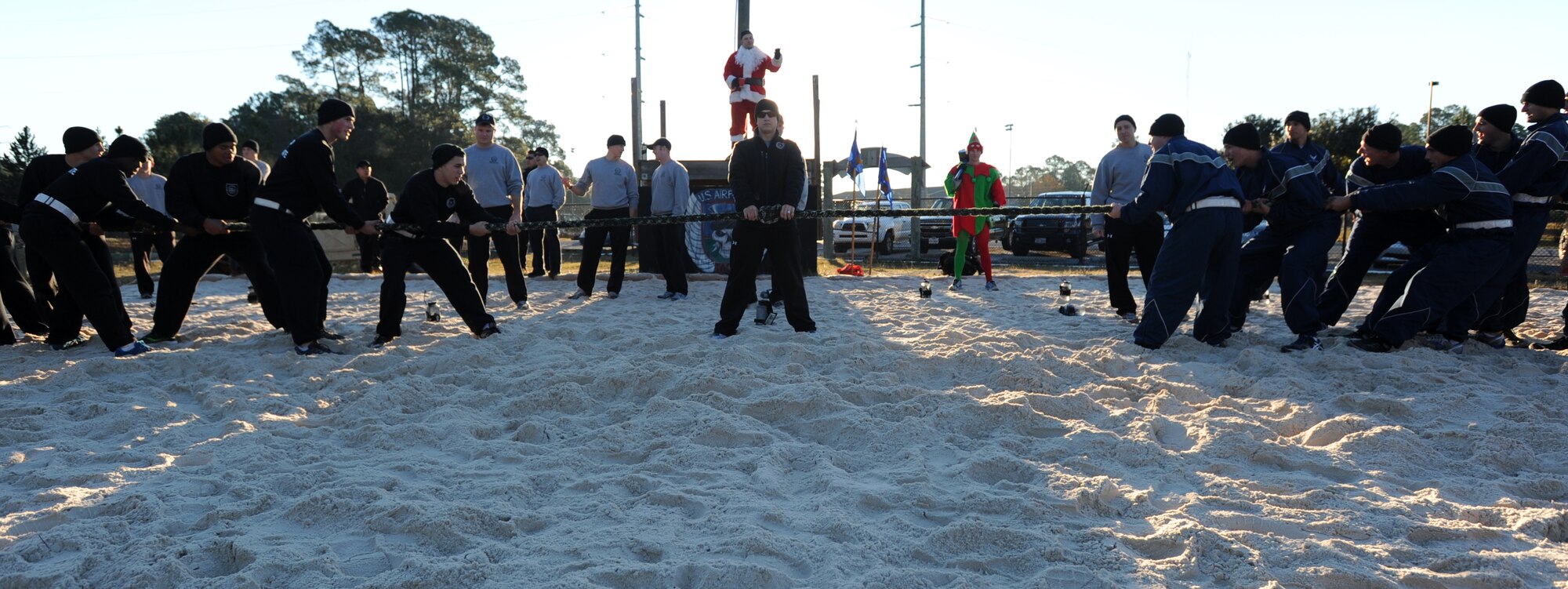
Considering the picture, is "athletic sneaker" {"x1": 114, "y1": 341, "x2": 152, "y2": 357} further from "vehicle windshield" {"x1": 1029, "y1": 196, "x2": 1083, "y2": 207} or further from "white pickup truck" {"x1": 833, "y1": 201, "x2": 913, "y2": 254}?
"vehicle windshield" {"x1": 1029, "y1": 196, "x2": 1083, "y2": 207}

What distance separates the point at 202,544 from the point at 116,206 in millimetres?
4431

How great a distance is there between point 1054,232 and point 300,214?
1575cm

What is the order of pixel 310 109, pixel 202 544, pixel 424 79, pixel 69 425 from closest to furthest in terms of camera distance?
1. pixel 202 544
2. pixel 69 425
3. pixel 310 109
4. pixel 424 79

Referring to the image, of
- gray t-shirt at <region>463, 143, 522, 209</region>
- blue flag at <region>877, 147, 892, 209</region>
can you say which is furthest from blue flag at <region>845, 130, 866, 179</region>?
gray t-shirt at <region>463, 143, 522, 209</region>

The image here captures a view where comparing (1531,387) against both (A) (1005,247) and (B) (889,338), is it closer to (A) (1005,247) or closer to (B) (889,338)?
(B) (889,338)

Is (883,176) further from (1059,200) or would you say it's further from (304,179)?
(304,179)

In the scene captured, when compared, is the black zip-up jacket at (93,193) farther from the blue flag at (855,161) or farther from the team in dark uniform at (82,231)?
the blue flag at (855,161)

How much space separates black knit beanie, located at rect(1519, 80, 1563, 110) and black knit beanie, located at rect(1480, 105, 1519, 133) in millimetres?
129

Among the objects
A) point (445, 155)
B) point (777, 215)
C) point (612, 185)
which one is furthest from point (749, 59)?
point (777, 215)

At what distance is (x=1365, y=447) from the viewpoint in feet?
12.6

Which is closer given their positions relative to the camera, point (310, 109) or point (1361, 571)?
point (1361, 571)

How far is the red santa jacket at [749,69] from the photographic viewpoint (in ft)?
37.1

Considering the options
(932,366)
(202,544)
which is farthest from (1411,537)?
(202,544)

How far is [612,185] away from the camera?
31.2 feet
